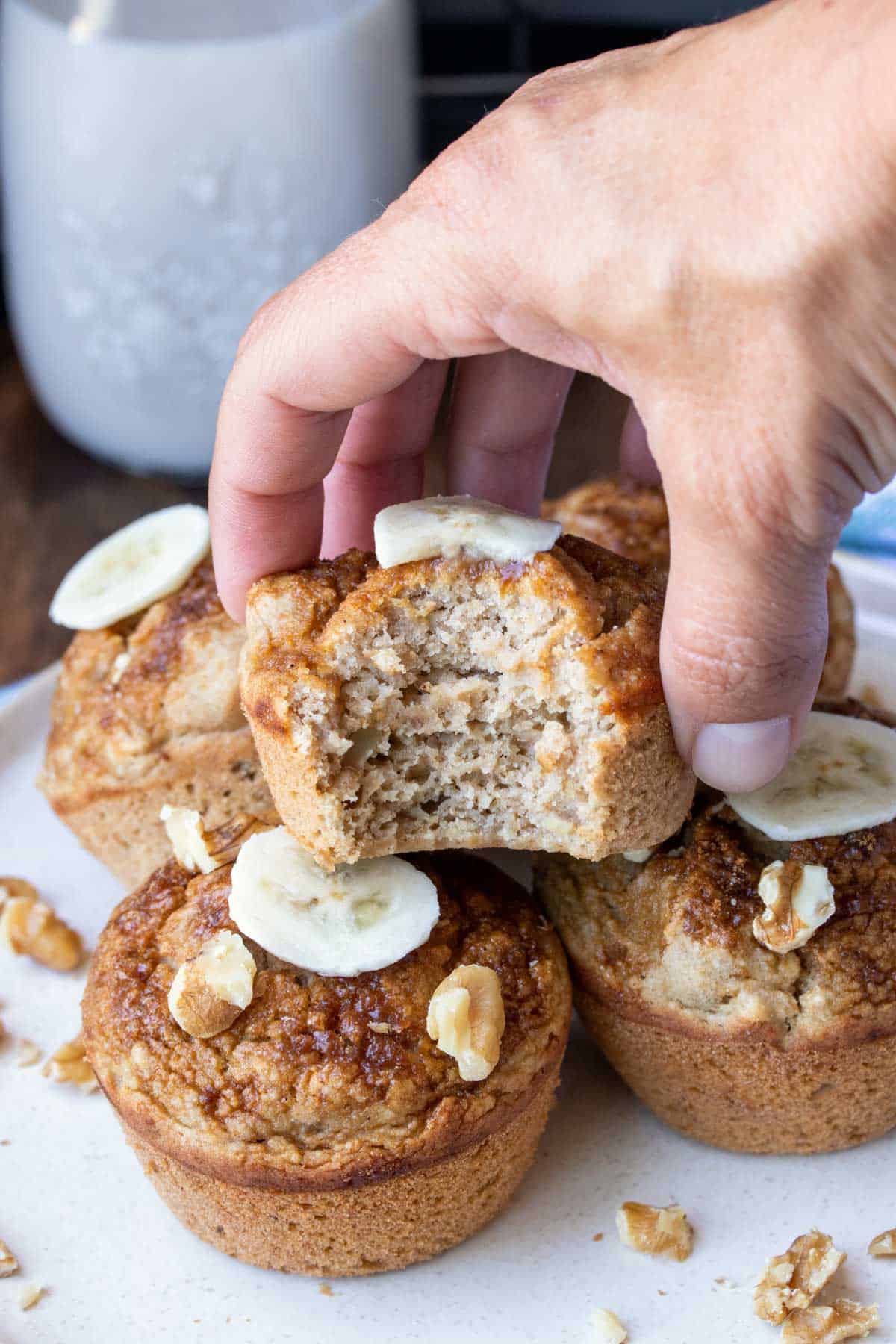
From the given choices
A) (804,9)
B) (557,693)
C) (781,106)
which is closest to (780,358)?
(781,106)

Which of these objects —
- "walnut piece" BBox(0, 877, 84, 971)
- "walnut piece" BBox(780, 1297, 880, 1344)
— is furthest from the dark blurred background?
"walnut piece" BBox(780, 1297, 880, 1344)

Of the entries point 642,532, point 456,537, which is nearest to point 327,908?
point 456,537

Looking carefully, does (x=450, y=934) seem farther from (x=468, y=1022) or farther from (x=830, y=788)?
(x=830, y=788)

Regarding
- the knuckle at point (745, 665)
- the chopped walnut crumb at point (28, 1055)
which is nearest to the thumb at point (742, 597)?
the knuckle at point (745, 665)

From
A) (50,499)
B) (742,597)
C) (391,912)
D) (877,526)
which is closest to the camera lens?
(742,597)

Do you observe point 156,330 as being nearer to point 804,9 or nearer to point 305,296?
point 305,296

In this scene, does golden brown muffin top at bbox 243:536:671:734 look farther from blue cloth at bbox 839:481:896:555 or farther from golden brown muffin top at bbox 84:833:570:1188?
blue cloth at bbox 839:481:896:555

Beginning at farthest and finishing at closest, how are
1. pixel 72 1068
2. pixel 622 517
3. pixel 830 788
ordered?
pixel 622 517, pixel 72 1068, pixel 830 788
